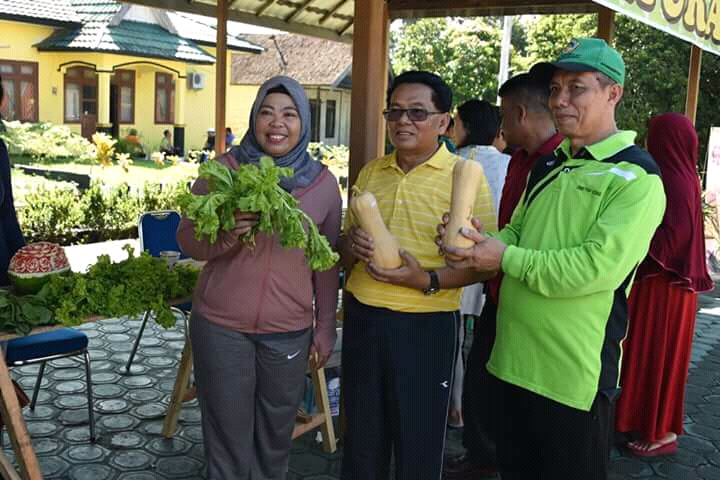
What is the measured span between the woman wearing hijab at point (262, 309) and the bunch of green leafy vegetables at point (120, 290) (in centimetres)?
52

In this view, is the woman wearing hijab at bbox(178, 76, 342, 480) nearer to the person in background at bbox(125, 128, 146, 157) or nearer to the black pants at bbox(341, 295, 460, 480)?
the black pants at bbox(341, 295, 460, 480)

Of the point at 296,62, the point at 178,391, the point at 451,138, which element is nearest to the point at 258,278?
the point at 178,391

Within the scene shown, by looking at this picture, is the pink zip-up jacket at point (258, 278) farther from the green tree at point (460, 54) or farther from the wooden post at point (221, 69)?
the green tree at point (460, 54)

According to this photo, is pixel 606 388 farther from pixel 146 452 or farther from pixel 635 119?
pixel 635 119

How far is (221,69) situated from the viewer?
7688 millimetres

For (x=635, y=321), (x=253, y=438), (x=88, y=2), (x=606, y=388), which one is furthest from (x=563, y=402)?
(x=88, y=2)

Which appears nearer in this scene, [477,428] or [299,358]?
[299,358]

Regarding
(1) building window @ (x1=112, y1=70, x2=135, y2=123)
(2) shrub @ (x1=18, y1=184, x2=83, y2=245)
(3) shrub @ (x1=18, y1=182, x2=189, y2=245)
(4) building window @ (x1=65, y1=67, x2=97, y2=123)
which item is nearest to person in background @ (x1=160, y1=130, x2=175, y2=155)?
(1) building window @ (x1=112, y1=70, x2=135, y2=123)

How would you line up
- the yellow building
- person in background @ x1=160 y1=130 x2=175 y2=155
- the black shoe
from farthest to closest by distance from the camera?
person in background @ x1=160 y1=130 x2=175 y2=155 → the yellow building → the black shoe

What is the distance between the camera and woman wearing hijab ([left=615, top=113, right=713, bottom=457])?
12.5 feet

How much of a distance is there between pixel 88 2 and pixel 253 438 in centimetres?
2680

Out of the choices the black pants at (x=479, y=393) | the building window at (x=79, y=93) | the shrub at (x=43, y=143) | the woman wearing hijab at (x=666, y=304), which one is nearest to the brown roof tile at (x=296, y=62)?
the building window at (x=79, y=93)

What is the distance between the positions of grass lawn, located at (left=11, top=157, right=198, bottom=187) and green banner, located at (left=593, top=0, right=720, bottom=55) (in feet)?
38.8

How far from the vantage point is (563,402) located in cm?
228
